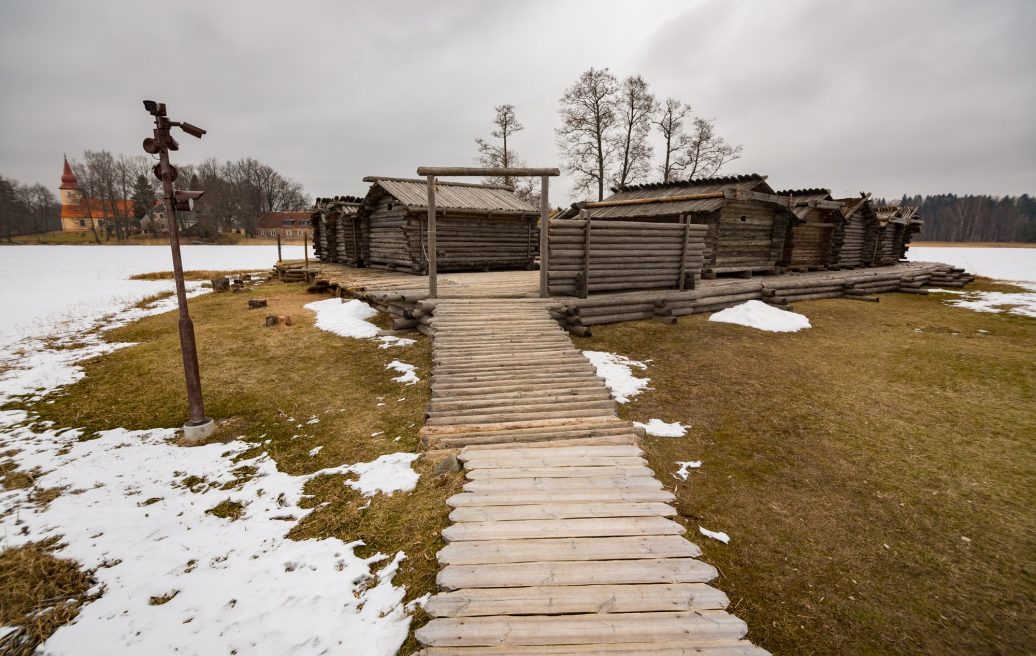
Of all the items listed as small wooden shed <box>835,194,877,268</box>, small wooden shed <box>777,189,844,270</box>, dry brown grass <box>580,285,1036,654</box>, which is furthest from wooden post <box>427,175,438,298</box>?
small wooden shed <box>835,194,877,268</box>

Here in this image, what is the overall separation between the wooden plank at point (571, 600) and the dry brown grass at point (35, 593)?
298 centimetres

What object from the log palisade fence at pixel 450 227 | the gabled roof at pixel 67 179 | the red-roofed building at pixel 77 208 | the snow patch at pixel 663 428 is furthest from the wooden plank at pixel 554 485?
the gabled roof at pixel 67 179

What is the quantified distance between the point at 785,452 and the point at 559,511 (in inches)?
147

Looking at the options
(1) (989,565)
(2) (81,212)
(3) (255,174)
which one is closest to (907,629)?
(1) (989,565)

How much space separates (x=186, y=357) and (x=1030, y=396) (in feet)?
46.6

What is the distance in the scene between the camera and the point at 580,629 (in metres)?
2.69

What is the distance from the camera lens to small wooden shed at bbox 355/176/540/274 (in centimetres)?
1755

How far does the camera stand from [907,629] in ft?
10.3

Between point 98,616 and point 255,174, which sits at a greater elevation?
point 255,174

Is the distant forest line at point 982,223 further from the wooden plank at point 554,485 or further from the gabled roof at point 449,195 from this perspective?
the wooden plank at point 554,485

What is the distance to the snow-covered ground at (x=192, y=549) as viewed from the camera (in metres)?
3.09

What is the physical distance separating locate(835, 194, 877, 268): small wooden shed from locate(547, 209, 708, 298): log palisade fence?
47.6ft

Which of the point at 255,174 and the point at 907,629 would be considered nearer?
the point at 907,629

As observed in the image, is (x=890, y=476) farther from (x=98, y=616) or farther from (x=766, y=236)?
(x=766, y=236)
